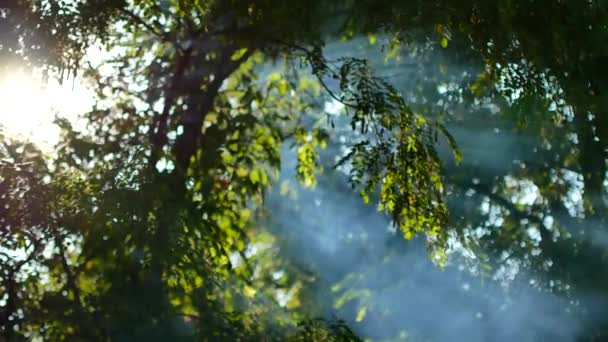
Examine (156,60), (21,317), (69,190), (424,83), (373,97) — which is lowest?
(21,317)

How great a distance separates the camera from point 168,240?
19.9ft

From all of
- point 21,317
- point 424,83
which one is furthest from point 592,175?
point 21,317

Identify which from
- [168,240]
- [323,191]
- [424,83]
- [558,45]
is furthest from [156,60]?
[323,191]

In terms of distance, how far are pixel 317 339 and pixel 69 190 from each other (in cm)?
200

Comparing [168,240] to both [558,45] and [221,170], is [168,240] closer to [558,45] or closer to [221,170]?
[221,170]

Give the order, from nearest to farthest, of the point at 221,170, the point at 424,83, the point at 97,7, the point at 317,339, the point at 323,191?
the point at 97,7 → the point at 317,339 → the point at 221,170 → the point at 424,83 → the point at 323,191

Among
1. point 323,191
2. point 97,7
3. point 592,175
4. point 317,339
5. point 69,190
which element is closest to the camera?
point 69,190

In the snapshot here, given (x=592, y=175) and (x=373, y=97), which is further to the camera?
(x=592, y=175)

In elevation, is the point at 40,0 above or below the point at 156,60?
below

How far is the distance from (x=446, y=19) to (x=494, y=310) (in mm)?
9058

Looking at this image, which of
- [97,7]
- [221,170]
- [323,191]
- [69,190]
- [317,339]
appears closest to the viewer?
[69,190]

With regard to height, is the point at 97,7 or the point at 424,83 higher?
the point at 424,83

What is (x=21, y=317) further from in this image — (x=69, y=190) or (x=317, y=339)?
(x=317, y=339)

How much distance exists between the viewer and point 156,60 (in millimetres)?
8438
